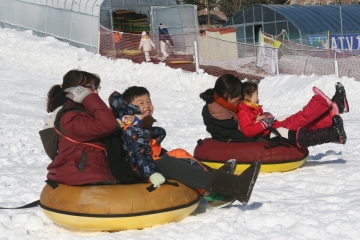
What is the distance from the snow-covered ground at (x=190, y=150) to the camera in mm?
5164

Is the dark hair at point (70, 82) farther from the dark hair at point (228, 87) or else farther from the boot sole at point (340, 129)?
the boot sole at point (340, 129)

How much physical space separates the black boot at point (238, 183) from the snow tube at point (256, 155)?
2074 millimetres

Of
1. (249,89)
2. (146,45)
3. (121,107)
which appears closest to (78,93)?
(121,107)

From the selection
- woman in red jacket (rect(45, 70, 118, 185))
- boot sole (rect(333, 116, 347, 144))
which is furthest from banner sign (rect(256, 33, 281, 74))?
woman in red jacket (rect(45, 70, 118, 185))

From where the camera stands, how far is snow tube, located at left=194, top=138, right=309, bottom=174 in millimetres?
7453

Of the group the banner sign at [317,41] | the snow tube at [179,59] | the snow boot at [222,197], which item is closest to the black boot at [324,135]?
the snow boot at [222,197]

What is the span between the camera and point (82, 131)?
518 cm

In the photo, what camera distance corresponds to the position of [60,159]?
539 cm

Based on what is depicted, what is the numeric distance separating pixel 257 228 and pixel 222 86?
7.96 ft

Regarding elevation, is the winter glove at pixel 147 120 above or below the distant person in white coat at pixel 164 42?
above

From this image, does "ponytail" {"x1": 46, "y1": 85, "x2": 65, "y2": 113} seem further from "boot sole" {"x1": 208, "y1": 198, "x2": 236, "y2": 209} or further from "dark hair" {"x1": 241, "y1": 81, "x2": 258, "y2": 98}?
"dark hair" {"x1": 241, "y1": 81, "x2": 258, "y2": 98}

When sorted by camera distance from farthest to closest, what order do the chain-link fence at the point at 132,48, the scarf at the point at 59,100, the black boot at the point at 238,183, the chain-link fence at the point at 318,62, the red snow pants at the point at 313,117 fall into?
the chain-link fence at the point at 132,48
the chain-link fence at the point at 318,62
the red snow pants at the point at 313,117
the scarf at the point at 59,100
the black boot at the point at 238,183

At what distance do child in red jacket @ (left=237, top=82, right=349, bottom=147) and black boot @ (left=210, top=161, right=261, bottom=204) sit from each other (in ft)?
7.37

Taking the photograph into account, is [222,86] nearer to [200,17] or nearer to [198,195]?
[198,195]
